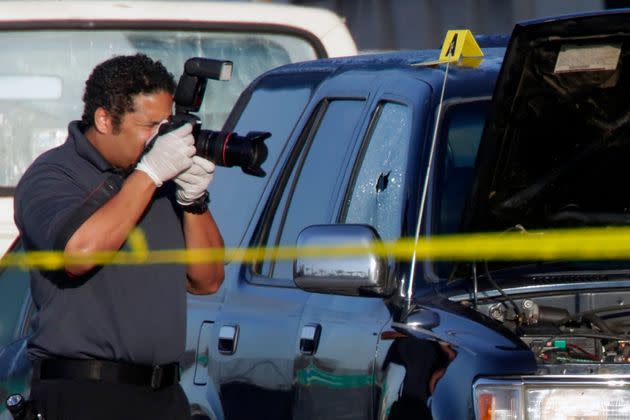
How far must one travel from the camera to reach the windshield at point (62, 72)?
870 centimetres

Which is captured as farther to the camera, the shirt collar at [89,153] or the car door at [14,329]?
the car door at [14,329]

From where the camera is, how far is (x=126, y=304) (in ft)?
14.9

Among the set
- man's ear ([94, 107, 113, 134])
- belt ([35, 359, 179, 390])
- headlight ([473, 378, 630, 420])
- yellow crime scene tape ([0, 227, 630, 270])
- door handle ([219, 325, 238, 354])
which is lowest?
headlight ([473, 378, 630, 420])

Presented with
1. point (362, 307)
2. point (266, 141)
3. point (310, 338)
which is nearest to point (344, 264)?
point (362, 307)

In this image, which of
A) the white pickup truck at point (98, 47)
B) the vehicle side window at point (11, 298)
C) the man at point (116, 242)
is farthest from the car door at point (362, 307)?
the white pickup truck at point (98, 47)

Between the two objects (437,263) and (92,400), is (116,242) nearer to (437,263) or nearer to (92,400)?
(92,400)

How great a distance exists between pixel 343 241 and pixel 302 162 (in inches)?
43.0

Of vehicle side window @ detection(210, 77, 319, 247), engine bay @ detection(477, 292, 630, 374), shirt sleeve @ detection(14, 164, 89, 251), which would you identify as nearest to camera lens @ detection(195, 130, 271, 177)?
shirt sleeve @ detection(14, 164, 89, 251)

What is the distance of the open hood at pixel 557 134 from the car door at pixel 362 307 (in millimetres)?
235

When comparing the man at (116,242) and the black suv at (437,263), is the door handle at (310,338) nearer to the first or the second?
the black suv at (437,263)

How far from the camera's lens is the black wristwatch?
4629mm

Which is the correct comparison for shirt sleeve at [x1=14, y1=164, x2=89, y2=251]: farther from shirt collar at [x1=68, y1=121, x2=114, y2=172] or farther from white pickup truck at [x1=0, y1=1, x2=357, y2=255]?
white pickup truck at [x1=0, y1=1, x2=357, y2=255]

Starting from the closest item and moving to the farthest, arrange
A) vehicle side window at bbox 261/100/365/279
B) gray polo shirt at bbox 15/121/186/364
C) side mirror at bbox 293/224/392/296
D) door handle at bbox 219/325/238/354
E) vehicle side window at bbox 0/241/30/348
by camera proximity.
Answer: side mirror at bbox 293/224/392/296 → gray polo shirt at bbox 15/121/186/364 → door handle at bbox 219/325/238/354 → vehicle side window at bbox 261/100/365/279 → vehicle side window at bbox 0/241/30/348

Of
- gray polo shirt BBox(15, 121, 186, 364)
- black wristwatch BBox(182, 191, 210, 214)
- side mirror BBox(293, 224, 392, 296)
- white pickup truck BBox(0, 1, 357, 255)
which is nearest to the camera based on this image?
side mirror BBox(293, 224, 392, 296)
